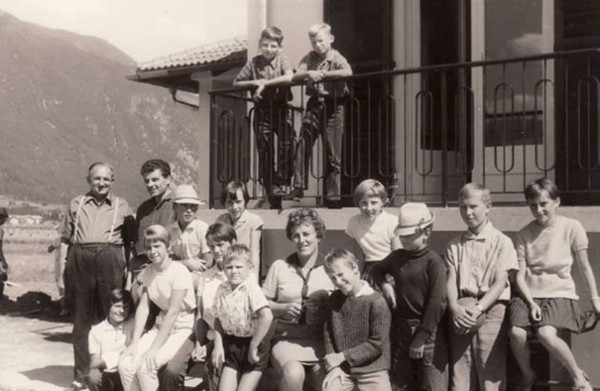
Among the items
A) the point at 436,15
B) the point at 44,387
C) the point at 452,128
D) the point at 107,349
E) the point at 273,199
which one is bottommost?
the point at 44,387

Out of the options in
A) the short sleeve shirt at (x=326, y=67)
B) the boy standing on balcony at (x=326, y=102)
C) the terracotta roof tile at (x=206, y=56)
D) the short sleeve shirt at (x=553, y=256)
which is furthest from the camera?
the terracotta roof tile at (x=206, y=56)

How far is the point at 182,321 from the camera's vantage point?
6219 mm

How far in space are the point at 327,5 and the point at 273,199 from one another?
8.17 ft

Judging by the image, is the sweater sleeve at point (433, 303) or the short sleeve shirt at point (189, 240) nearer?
the sweater sleeve at point (433, 303)

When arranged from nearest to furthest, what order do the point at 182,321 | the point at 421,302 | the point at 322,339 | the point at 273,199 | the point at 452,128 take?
the point at 421,302
the point at 322,339
the point at 182,321
the point at 273,199
the point at 452,128

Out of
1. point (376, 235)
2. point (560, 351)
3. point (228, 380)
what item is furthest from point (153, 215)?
point (560, 351)

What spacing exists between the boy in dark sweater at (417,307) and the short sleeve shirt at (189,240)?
1.81 m

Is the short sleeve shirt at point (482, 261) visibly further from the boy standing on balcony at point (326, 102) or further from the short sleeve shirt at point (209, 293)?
the boy standing on balcony at point (326, 102)

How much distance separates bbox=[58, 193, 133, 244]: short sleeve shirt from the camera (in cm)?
689

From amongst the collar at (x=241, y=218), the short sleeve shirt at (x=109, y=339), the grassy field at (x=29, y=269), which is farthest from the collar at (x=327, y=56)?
the grassy field at (x=29, y=269)

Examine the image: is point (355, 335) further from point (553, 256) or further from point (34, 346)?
point (34, 346)

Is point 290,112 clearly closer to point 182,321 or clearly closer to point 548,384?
point 182,321

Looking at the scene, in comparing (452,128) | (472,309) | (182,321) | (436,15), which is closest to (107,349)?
(182,321)

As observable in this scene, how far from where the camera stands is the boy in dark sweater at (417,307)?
205 inches
